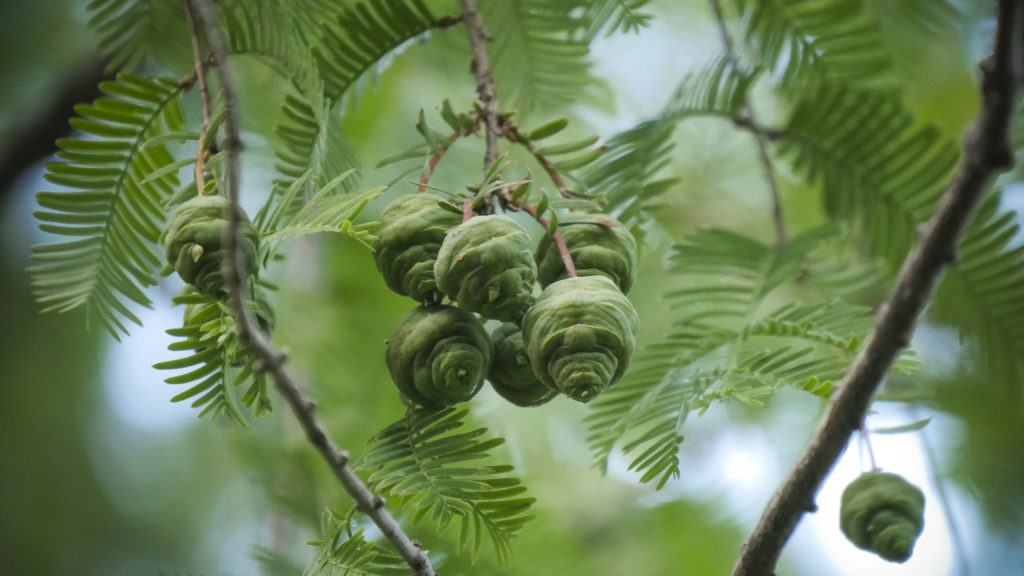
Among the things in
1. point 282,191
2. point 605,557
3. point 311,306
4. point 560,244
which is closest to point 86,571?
point 311,306

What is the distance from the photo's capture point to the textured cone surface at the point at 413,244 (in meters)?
0.66

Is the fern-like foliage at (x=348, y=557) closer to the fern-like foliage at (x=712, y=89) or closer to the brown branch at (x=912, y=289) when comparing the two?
the brown branch at (x=912, y=289)

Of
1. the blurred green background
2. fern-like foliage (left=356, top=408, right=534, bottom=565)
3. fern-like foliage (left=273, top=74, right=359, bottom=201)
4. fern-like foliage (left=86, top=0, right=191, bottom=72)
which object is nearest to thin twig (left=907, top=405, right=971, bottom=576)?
the blurred green background

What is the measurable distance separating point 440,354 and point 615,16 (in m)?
0.53

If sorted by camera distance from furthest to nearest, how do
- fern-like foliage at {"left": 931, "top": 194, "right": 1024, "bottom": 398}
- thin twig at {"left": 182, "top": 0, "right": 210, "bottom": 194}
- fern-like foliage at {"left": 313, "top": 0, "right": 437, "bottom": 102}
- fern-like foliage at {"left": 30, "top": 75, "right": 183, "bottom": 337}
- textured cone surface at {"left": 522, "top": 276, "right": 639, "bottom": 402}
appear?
fern-like foliage at {"left": 931, "top": 194, "right": 1024, "bottom": 398} < fern-like foliage at {"left": 313, "top": 0, "right": 437, "bottom": 102} < fern-like foliage at {"left": 30, "top": 75, "right": 183, "bottom": 337} < thin twig at {"left": 182, "top": 0, "right": 210, "bottom": 194} < textured cone surface at {"left": 522, "top": 276, "right": 639, "bottom": 402}

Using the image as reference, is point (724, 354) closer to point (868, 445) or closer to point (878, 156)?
point (868, 445)

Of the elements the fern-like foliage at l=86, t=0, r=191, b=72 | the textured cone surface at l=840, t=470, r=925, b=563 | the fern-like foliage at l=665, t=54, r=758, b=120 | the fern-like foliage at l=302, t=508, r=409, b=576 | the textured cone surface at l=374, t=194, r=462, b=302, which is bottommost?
the textured cone surface at l=840, t=470, r=925, b=563

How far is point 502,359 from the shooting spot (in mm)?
693

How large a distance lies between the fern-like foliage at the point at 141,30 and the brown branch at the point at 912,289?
787mm

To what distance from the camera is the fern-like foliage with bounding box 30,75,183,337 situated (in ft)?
2.60

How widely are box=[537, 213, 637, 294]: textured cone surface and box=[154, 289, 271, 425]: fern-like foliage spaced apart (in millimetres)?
224

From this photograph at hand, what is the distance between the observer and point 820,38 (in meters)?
1.07

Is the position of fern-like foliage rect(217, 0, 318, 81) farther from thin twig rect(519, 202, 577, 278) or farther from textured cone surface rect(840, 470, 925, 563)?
textured cone surface rect(840, 470, 925, 563)

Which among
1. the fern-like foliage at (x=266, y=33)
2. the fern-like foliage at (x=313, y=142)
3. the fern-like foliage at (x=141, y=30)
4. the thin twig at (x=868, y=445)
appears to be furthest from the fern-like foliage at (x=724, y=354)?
the fern-like foliage at (x=141, y=30)
